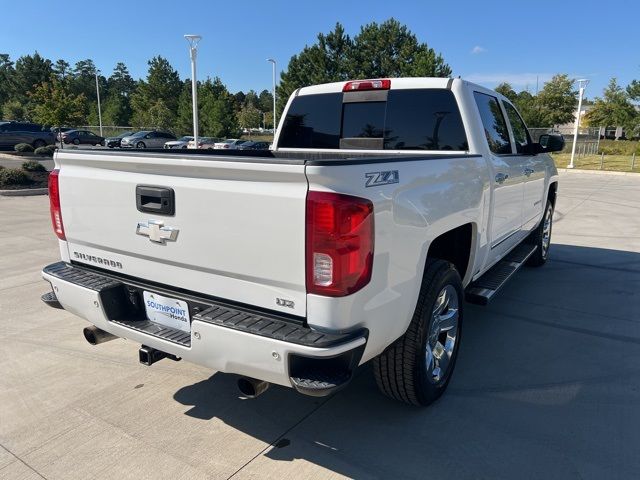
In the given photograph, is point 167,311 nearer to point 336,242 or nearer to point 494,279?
point 336,242

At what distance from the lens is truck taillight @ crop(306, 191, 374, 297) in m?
2.12

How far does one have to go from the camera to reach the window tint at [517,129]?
16.0ft

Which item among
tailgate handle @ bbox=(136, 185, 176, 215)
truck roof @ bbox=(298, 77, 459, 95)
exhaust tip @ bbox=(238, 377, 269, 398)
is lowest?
exhaust tip @ bbox=(238, 377, 269, 398)

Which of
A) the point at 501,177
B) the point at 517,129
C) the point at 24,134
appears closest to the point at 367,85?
the point at 501,177

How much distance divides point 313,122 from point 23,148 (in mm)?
28996

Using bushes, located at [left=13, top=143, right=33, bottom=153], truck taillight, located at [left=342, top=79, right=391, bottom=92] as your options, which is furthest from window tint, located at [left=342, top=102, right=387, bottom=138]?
bushes, located at [left=13, top=143, right=33, bottom=153]

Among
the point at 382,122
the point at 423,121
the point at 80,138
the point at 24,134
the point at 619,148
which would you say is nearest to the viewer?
the point at 423,121

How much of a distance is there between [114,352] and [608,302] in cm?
496

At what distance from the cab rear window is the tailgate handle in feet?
7.25

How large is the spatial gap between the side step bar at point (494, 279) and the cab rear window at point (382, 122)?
1.13m

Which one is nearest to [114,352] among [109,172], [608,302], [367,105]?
[109,172]

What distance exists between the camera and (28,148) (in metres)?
28.5

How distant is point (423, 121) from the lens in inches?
159

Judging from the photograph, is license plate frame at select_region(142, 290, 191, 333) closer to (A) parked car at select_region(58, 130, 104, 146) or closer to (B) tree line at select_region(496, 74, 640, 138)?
(A) parked car at select_region(58, 130, 104, 146)
